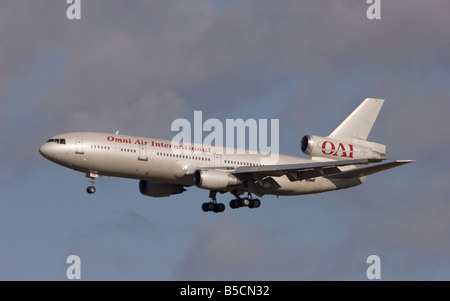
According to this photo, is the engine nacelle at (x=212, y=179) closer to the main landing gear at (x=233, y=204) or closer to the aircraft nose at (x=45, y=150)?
the main landing gear at (x=233, y=204)

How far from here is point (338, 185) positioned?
93.6 metres

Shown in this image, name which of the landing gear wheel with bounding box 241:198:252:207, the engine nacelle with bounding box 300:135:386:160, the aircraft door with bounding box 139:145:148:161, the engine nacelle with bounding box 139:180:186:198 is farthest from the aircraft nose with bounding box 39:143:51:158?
the engine nacelle with bounding box 300:135:386:160

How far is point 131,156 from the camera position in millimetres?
84000

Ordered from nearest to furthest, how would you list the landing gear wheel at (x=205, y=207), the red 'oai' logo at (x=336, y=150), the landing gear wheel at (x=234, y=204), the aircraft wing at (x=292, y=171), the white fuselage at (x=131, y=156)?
1. the white fuselage at (x=131, y=156)
2. the aircraft wing at (x=292, y=171)
3. the red 'oai' logo at (x=336, y=150)
4. the landing gear wheel at (x=234, y=204)
5. the landing gear wheel at (x=205, y=207)

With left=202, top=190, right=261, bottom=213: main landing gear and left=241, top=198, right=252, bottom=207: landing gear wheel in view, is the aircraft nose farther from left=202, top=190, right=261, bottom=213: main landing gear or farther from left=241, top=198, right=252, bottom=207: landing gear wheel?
left=241, top=198, right=252, bottom=207: landing gear wheel

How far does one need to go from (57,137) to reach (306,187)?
22.8m

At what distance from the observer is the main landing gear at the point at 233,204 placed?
9056 cm

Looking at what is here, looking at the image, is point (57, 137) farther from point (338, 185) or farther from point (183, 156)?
point (338, 185)

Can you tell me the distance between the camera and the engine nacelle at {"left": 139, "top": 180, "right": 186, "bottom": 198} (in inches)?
3676

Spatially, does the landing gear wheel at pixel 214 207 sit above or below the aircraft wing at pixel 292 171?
below

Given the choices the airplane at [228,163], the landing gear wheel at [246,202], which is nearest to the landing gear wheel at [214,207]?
the airplane at [228,163]

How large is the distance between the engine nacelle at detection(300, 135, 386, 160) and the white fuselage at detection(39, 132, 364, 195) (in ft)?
22.6
